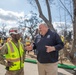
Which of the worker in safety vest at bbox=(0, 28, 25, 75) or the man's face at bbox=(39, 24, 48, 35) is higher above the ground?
the man's face at bbox=(39, 24, 48, 35)

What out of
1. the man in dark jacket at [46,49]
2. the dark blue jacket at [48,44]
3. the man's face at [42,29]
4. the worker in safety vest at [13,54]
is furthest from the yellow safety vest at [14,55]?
the man's face at [42,29]

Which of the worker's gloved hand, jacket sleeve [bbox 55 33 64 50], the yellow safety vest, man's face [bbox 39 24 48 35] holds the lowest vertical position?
the worker's gloved hand

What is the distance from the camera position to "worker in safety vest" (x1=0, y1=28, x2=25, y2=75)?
5008 millimetres

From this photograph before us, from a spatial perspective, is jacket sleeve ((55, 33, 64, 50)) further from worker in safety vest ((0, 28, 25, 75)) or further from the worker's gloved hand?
the worker's gloved hand

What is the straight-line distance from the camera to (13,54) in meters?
5.04

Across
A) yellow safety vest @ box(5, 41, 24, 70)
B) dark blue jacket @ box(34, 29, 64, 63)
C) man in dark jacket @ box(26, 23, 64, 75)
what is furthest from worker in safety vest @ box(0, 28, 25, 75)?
dark blue jacket @ box(34, 29, 64, 63)

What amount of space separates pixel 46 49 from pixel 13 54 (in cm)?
96

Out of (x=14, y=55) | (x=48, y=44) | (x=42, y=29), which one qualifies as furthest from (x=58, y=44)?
(x=14, y=55)

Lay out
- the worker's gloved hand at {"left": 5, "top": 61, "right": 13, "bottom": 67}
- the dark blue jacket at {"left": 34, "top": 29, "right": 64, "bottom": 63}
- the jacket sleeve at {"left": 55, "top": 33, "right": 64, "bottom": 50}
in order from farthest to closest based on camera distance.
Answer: the dark blue jacket at {"left": 34, "top": 29, "right": 64, "bottom": 63}
the jacket sleeve at {"left": 55, "top": 33, "right": 64, "bottom": 50}
the worker's gloved hand at {"left": 5, "top": 61, "right": 13, "bottom": 67}

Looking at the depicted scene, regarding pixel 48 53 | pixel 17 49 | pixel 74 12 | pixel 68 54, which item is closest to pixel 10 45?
pixel 17 49

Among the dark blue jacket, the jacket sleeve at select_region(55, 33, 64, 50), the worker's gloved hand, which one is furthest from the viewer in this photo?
the dark blue jacket

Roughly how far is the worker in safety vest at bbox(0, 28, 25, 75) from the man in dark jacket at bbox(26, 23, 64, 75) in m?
0.69

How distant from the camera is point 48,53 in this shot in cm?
583

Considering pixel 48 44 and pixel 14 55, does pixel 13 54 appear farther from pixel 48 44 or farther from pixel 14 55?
pixel 48 44
